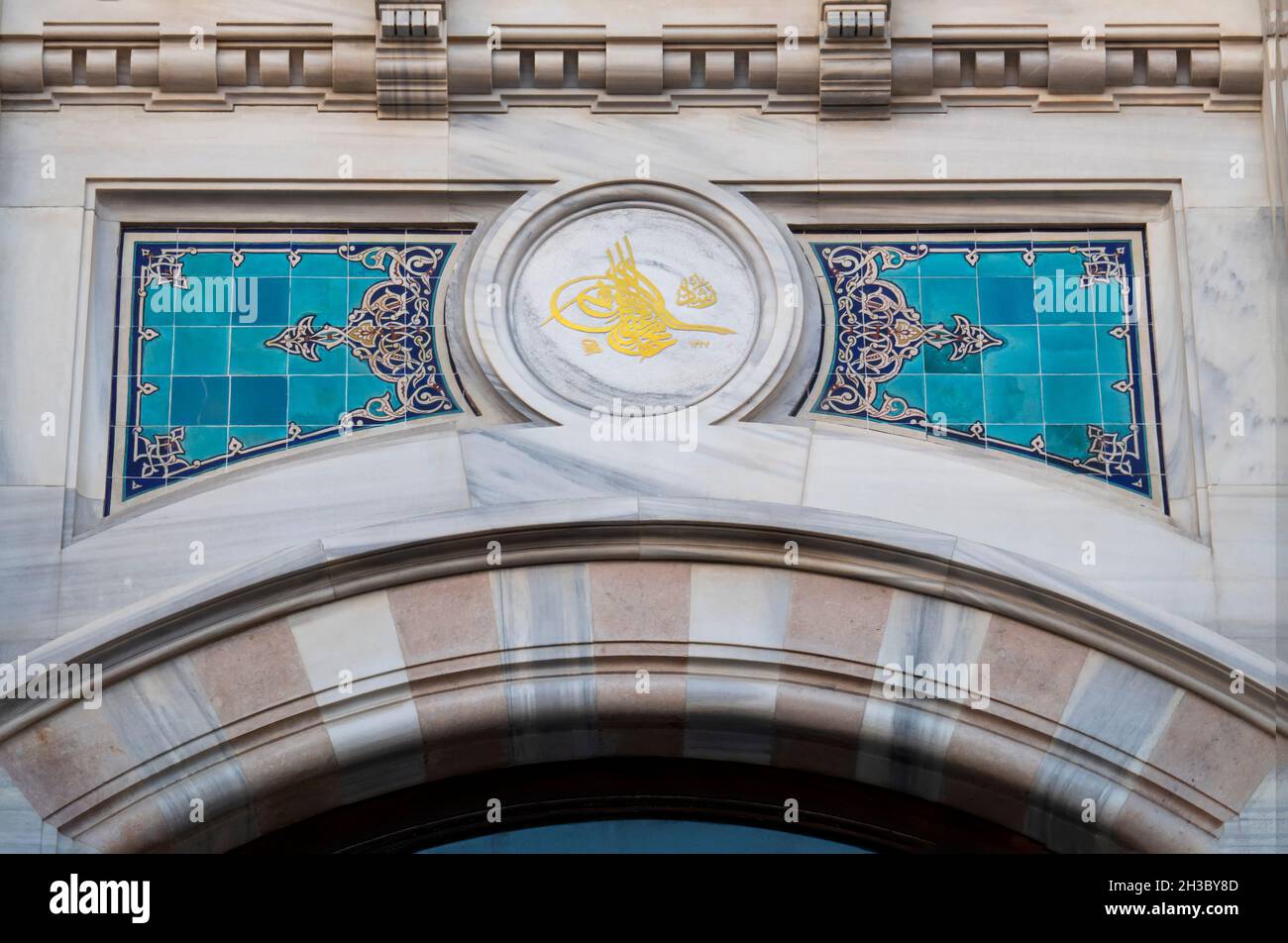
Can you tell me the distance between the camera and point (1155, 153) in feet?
26.7

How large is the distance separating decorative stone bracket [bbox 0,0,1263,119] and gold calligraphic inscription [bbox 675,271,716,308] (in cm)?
65

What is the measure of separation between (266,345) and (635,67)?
1.56 meters

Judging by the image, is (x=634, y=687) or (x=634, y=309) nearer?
(x=634, y=687)

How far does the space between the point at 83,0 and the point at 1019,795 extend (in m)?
4.08

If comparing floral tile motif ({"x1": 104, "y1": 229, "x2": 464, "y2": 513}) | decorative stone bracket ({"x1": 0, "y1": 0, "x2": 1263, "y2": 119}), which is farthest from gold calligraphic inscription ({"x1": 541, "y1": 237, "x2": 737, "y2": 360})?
decorative stone bracket ({"x1": 0, "y1": 0, "x2": 1263, "y2": 119})

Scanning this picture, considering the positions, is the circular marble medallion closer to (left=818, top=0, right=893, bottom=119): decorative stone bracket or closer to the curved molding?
the curved molding

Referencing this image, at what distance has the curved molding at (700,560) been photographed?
728 centimetres

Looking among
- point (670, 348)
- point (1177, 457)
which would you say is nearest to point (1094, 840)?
point (1177, 457)

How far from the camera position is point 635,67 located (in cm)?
814

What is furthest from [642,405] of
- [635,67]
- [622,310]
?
[635,67]

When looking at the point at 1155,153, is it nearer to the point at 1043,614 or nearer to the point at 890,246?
the point at 890,246

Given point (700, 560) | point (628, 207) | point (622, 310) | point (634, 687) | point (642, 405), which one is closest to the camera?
point (634, 687)

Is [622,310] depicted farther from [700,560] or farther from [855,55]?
[855,55]

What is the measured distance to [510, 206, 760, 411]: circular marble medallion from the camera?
780cm
